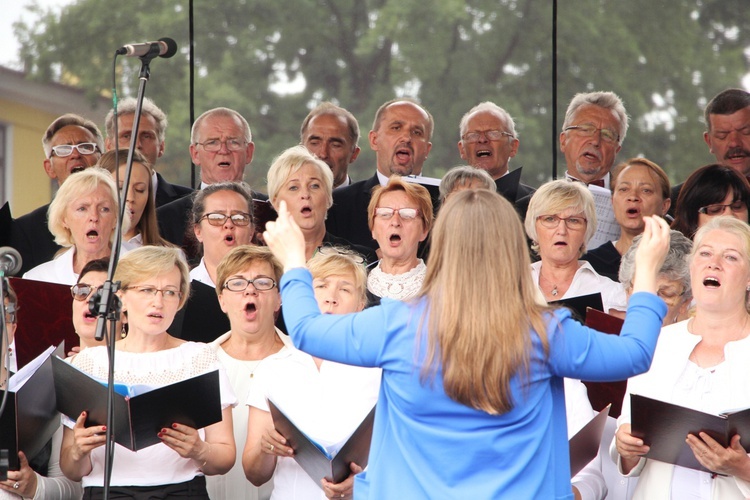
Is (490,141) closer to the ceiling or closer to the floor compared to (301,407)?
closer to the ceiling

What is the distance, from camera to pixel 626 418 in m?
3.44

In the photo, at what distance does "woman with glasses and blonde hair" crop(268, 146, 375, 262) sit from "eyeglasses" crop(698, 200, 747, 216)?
1.48 m

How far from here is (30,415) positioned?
11.5 ft

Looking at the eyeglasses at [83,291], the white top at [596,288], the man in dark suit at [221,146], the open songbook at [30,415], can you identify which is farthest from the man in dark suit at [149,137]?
the open songbook at [30,415]

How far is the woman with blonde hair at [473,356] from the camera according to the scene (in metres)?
2.48

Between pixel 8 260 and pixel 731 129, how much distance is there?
3976mm

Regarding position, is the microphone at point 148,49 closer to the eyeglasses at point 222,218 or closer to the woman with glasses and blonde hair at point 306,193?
the eyeglasses at point 222,218

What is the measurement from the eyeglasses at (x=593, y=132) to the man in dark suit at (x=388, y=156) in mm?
828

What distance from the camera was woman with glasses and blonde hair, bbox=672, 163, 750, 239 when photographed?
480 cm

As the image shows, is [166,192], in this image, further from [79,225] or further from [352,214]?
[79,225]

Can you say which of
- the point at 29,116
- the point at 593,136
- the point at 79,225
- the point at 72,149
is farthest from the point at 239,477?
the point at 29,116

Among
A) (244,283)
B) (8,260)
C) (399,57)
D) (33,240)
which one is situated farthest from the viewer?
(399,57)

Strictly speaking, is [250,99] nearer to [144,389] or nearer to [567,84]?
[567,84]

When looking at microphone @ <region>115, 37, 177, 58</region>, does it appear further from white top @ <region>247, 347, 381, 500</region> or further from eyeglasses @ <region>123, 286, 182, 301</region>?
white top @ <region>247, 347, 381, 500</region>
